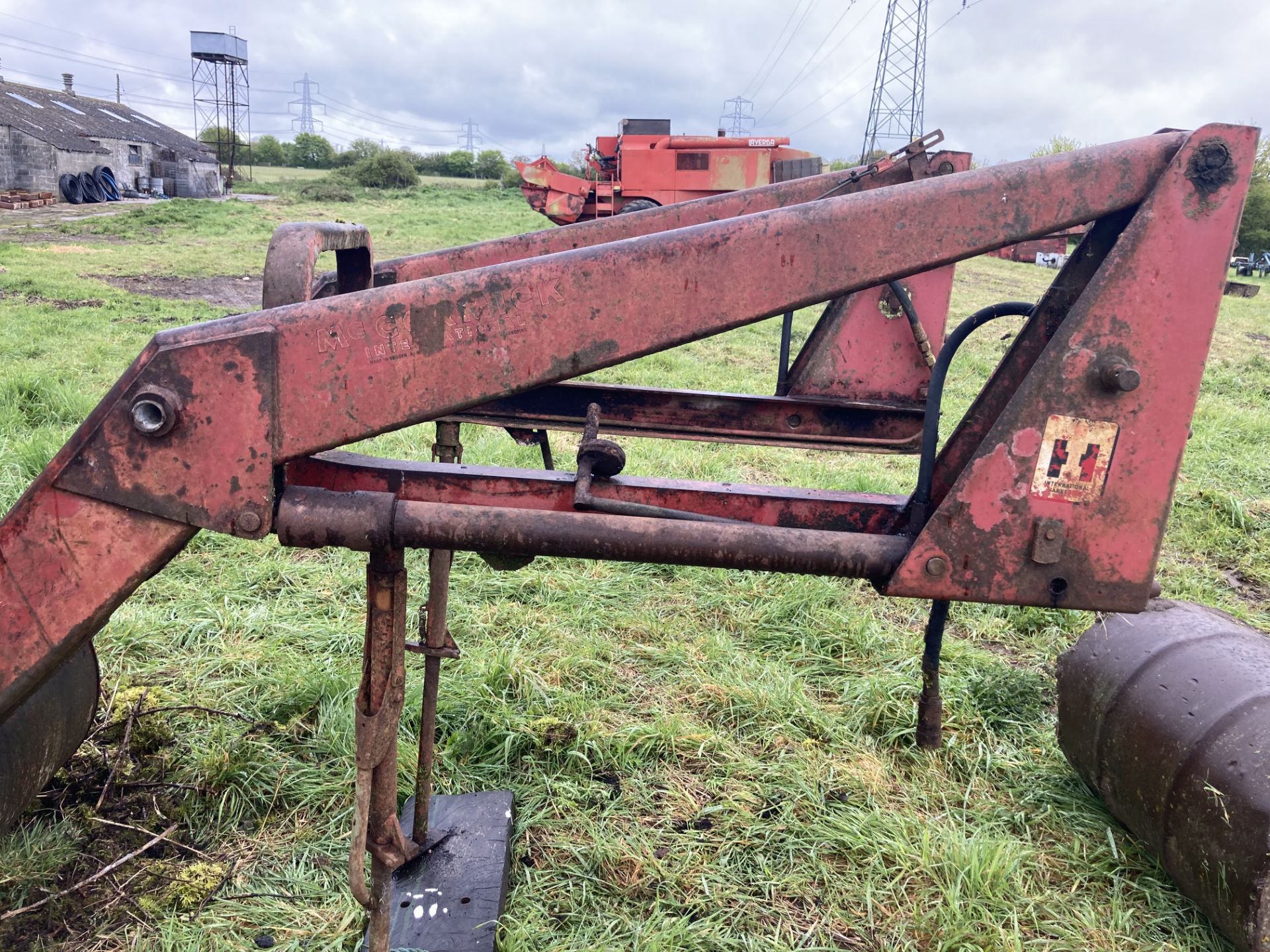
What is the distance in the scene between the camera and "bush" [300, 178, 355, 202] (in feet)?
95.7

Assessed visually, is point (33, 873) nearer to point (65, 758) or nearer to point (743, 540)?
point (65, 758)

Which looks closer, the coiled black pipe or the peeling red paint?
the peeling red paint

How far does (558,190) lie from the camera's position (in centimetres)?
1909

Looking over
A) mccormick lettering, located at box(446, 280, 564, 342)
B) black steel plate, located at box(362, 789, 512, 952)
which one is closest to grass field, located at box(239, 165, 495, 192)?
black steel plate, located at box(362, 789, 512, 952)

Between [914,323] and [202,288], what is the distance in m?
11.6

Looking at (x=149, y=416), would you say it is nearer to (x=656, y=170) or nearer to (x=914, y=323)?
(x=914, y=323)

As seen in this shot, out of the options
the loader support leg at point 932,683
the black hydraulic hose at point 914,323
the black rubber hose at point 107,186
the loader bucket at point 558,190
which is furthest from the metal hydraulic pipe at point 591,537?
the black rubber hose at point 107,186

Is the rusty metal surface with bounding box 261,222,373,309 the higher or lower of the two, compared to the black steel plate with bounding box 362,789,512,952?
higher

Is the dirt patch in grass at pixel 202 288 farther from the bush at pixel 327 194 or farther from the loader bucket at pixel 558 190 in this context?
the bush at pixel 327 194

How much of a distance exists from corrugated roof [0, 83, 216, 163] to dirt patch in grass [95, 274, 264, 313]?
1809 centimetres

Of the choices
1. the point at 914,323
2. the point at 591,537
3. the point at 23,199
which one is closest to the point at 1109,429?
the point at 591,537

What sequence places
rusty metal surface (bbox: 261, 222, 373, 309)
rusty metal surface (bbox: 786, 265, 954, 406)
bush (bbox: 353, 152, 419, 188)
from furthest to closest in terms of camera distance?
1. bush (bbox: 353, 152, 419, 188)
2. rusty metal surface (bbox: 786, 265, 954, 406)
3. rusty metal surface (bbox: 261, 222, 373, 309)

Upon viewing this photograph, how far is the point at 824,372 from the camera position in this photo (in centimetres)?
296

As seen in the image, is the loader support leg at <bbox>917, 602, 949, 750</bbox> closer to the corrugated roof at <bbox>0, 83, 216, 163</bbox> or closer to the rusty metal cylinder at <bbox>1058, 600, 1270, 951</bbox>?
the rusty metal cylinder at <bbox>1058, 600, 1270, 951</bbox>
